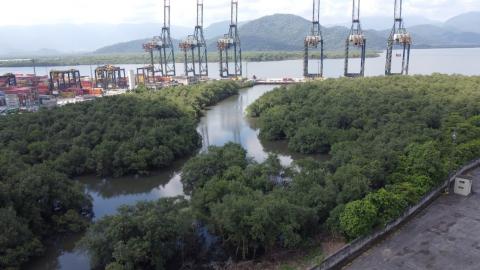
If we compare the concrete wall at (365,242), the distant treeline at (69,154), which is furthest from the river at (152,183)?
→ the concrete wall at (365,242)

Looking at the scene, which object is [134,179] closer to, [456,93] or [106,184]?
[106,184]

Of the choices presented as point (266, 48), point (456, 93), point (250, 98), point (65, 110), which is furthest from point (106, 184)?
point (266, 48)

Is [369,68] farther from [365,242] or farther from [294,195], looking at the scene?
[365,242]

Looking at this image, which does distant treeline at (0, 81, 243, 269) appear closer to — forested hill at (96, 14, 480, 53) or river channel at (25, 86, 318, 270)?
river channel at (25, 86, 318, 270)

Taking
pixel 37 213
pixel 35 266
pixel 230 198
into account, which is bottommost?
pixel 35 266

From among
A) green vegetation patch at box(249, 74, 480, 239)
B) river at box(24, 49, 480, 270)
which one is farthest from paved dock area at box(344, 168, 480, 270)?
river at box(24, 49, 480, 270)

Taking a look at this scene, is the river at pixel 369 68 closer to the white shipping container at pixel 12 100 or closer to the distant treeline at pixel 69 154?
the white shipping container at pixel 12 100
